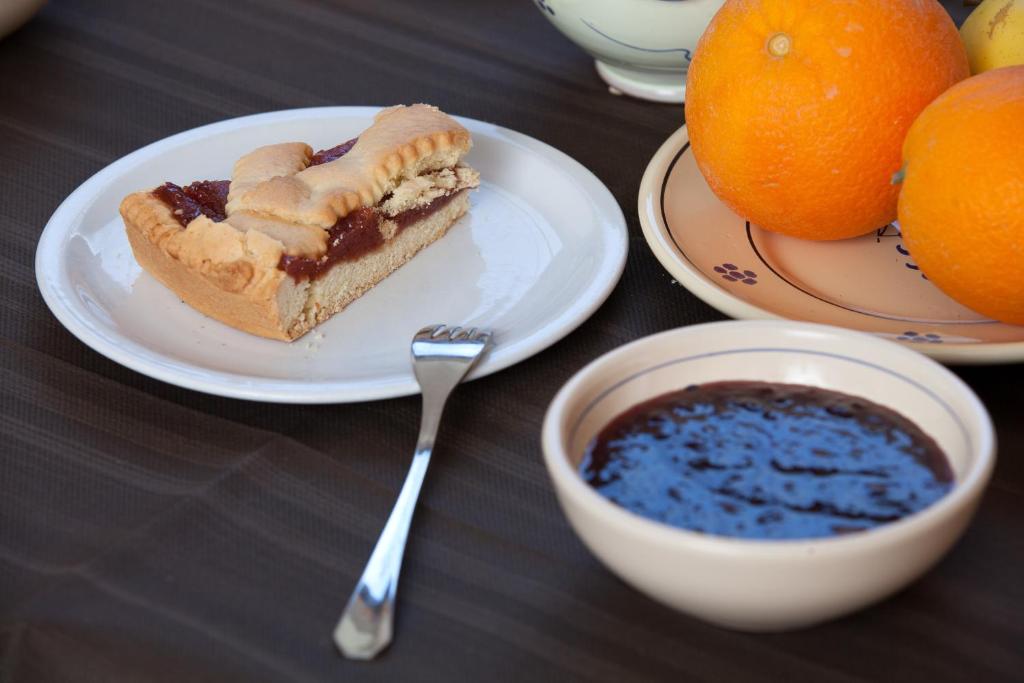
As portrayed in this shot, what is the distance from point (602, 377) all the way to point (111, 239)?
2.86 ft

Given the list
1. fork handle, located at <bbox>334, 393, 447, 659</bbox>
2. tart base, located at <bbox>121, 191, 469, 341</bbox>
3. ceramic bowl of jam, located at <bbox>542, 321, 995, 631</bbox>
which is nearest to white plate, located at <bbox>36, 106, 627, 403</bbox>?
tart base, located at <bbox>121, 191, 469, 341</bbox>

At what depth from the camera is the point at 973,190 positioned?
114 cm

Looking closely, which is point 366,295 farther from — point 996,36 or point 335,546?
point 996,36

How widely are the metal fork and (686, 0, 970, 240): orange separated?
0.37m

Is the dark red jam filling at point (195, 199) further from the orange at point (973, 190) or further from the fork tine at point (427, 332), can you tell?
the orange at point (973, 190)

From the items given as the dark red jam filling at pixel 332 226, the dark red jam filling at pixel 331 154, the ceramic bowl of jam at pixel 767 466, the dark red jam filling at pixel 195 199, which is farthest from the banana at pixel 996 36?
the dark red jam filling at pixel 195 199

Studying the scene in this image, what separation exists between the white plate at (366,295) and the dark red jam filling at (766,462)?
294 mm

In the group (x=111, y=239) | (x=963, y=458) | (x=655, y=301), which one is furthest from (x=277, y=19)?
(x=963, y=458)

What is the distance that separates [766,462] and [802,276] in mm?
505

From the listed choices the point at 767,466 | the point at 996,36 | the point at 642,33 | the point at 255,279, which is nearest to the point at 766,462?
the point at 767,466

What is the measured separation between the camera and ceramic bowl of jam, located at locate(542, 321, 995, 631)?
835mm

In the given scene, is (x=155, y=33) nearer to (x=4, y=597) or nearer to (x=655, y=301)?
(x=655, y=301)

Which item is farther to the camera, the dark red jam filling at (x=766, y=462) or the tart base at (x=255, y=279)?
the tart base at (x=255, y=279)

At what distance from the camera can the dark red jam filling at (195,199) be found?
148cm
